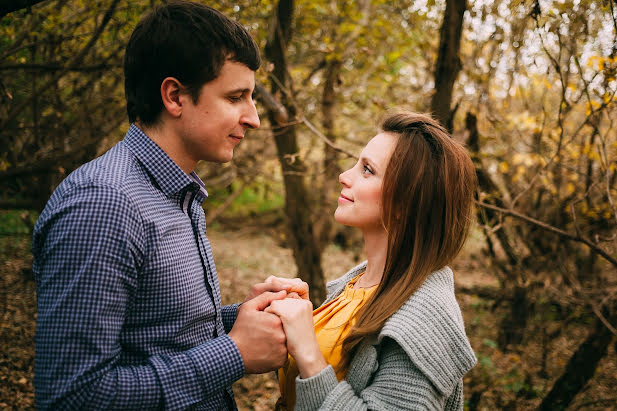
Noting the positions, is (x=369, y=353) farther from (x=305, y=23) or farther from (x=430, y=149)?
(x=305, y=23)

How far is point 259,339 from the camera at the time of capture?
1.69 meters

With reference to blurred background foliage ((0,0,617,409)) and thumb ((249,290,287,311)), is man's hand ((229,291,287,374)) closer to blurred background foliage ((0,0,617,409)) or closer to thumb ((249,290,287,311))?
thumb ((249,290,287,311))

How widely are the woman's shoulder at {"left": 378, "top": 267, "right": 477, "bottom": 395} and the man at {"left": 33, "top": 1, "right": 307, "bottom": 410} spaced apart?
47cm

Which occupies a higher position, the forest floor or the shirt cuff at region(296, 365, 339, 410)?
the shirt cuff at region(296, 365, 339, 410)

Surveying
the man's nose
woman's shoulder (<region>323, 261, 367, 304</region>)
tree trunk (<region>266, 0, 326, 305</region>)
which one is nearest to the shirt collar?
the man's nose

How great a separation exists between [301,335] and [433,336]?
0.50 meters

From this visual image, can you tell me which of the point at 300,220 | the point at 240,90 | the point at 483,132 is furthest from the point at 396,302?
the point at 483,132

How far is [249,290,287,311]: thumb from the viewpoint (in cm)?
185

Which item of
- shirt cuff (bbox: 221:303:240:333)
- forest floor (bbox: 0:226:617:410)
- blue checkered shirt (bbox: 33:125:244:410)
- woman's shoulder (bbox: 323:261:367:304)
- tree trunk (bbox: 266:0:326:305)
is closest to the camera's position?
blue checkered shirt (bbox: 33:125:244:410)

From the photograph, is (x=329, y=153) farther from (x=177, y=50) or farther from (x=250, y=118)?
(x=177, y=50)

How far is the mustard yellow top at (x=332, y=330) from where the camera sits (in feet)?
6.53

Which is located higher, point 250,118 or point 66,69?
point 66,69

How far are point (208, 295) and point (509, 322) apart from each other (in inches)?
211

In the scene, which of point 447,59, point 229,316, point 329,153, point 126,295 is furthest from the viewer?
point 329,153
